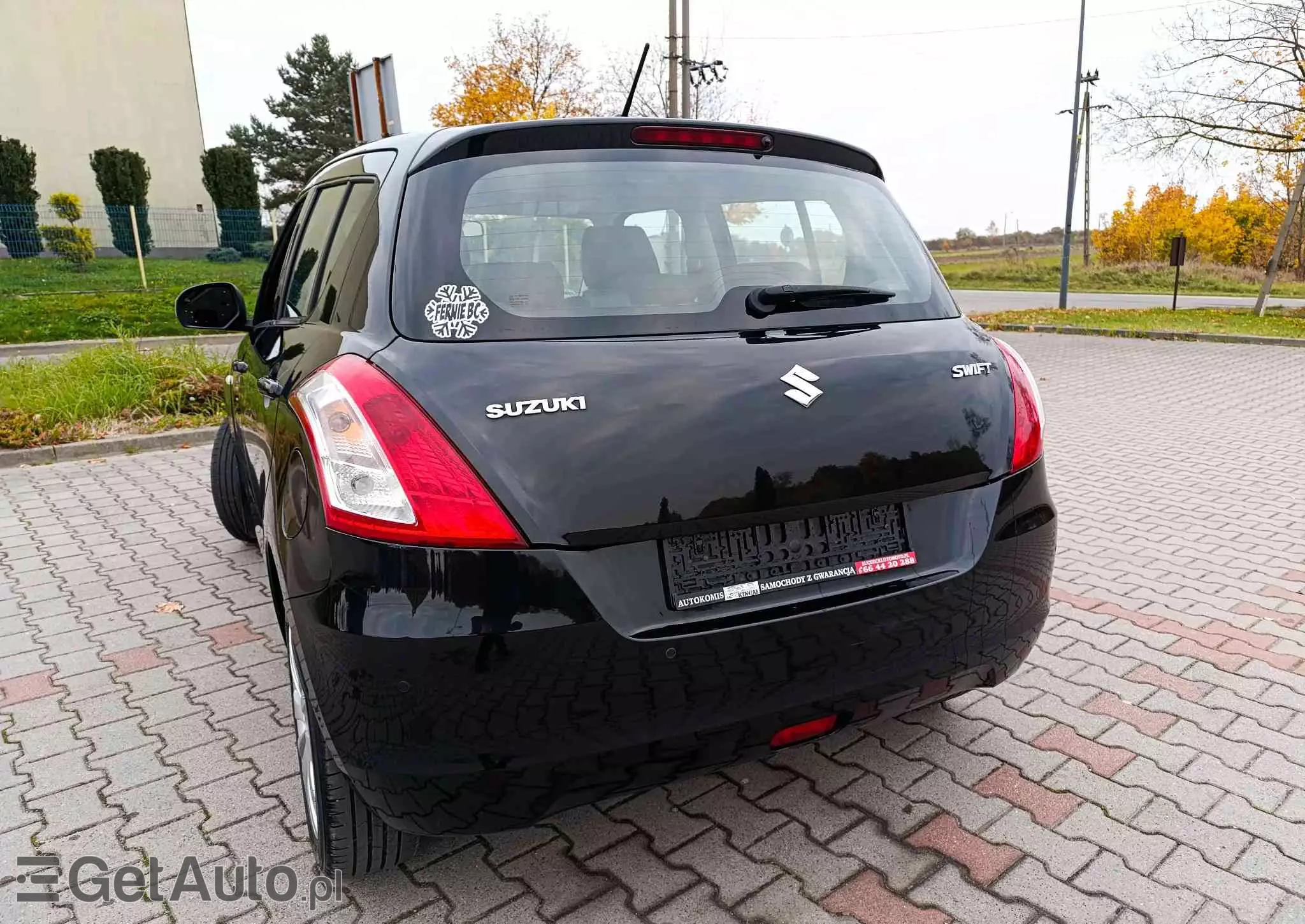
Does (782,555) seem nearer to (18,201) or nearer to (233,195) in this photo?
(18,201)

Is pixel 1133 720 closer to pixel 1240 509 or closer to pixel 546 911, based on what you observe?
pixel 546 911

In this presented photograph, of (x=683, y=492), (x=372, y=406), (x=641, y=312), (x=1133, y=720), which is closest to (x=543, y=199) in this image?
(x=641, y=312)

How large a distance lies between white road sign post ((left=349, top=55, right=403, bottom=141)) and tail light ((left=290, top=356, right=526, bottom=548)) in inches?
249

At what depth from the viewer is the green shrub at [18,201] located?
25469 mm

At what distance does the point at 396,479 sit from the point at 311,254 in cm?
152

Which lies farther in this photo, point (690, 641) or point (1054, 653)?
point (1054, 653)

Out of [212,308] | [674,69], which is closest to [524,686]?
[212,308]

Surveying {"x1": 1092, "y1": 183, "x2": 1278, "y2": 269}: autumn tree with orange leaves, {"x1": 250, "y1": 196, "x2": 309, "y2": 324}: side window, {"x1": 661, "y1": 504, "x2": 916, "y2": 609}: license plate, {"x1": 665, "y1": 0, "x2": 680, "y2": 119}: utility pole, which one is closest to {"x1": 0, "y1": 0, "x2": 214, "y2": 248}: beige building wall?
{"x1": 665, "y1": 0, "x2": 680, "y2": 119}: utility pole

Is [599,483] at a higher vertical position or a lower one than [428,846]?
higher

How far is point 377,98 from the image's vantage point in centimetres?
776

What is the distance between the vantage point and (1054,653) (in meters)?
3.49

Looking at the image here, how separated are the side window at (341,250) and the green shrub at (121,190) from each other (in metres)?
30.5

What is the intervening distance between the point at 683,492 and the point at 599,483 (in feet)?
0.58

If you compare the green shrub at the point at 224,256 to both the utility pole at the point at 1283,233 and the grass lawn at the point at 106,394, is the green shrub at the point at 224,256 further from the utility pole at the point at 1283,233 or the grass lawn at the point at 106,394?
the utility pole at the point at 1283,233
